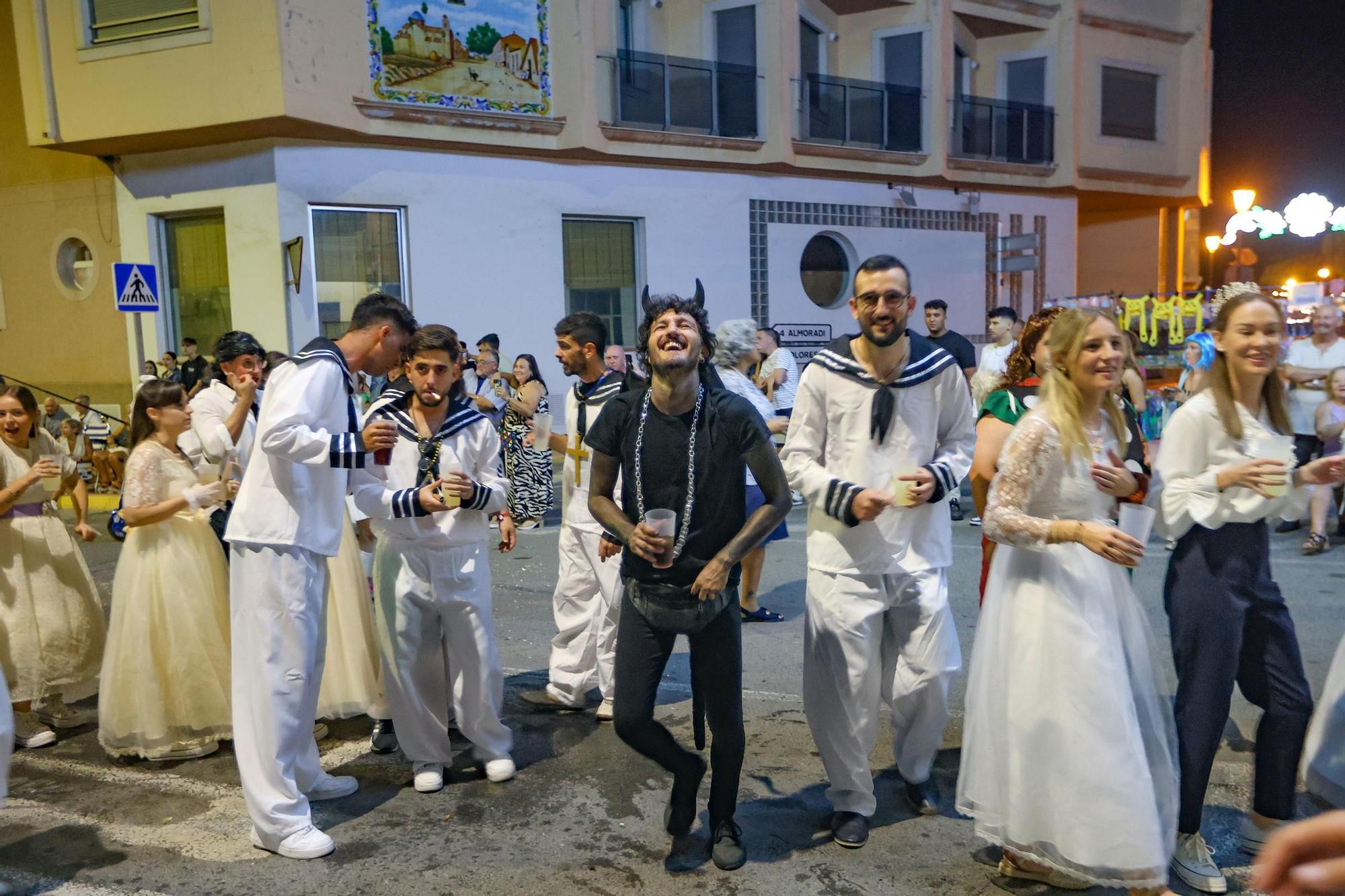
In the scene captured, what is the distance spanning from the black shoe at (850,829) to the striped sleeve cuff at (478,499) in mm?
1878

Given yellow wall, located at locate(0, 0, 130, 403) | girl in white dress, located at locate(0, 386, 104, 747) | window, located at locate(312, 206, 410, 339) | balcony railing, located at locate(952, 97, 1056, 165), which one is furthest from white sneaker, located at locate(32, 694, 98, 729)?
balcony railing, located at locate(952, 97, 1056, 165)

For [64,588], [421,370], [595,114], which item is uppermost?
[595,114]

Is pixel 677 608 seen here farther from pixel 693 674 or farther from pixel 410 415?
pixel 410 415

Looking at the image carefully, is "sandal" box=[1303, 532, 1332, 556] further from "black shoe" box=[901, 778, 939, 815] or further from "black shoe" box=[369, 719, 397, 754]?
"black shoe" box=[369, 719, 397, 754]

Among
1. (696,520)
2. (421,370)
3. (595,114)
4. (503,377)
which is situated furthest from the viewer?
(595,114)

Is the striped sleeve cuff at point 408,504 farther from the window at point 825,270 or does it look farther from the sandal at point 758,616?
the window at point 825,270

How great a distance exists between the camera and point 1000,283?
21781 millimetres

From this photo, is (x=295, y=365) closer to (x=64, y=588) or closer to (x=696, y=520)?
(x=696, y=520)

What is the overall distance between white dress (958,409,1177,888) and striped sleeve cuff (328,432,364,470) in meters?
2.27

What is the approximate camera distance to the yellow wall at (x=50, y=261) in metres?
16.3

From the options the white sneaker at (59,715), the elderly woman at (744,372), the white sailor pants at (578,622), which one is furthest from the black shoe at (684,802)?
the white sneaker at (59,715)

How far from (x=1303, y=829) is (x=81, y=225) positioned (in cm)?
1830

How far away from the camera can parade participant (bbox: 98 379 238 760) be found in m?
5.06

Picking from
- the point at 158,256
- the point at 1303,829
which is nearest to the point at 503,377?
the point at 158,256
